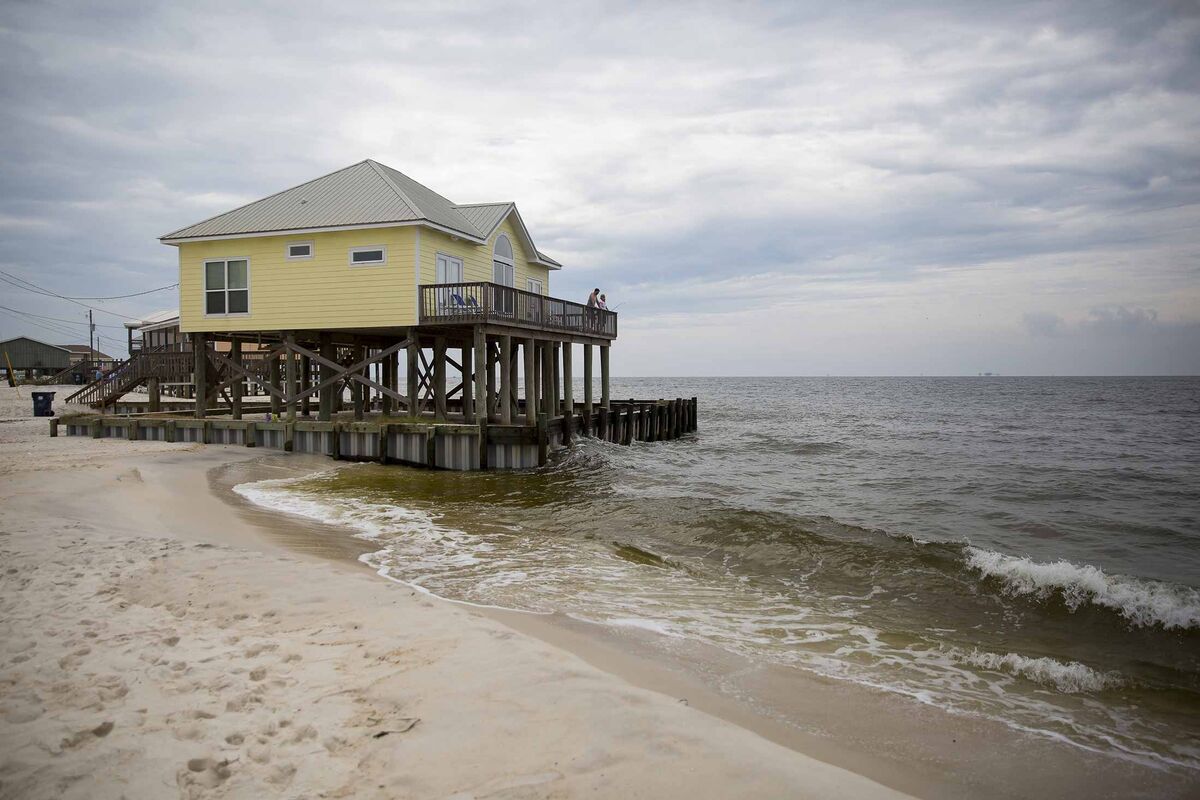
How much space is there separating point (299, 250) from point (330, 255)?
1.13 meters

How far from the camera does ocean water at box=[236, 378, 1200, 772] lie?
271 inches

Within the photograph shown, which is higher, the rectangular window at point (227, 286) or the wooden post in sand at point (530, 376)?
the rectangular window at point (227, 286)

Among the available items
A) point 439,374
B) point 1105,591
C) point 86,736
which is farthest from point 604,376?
point 86,736

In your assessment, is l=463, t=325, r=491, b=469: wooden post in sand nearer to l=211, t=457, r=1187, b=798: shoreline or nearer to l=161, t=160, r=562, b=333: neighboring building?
l=161, t=160, r=562, b=333: neighboring building

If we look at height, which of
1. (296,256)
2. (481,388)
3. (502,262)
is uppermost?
(502,262)

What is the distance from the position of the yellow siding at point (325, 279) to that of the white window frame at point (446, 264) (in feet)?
0.31

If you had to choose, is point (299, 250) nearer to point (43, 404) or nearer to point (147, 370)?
point (147, 370)

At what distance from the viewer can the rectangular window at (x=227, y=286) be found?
22812 millimetres

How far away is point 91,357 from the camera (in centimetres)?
7131

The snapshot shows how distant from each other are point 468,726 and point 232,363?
22.7 meters

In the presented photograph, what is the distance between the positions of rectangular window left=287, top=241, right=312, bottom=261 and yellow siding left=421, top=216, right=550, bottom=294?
373 centimetres

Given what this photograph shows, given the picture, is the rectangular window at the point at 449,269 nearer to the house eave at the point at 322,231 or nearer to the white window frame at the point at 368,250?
the house eave at the point at 322,231

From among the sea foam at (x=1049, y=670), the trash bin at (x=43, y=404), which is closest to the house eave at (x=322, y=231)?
the trash bin at (x=43, y=404)

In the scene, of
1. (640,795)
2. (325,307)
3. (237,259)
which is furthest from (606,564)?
(237,259)
